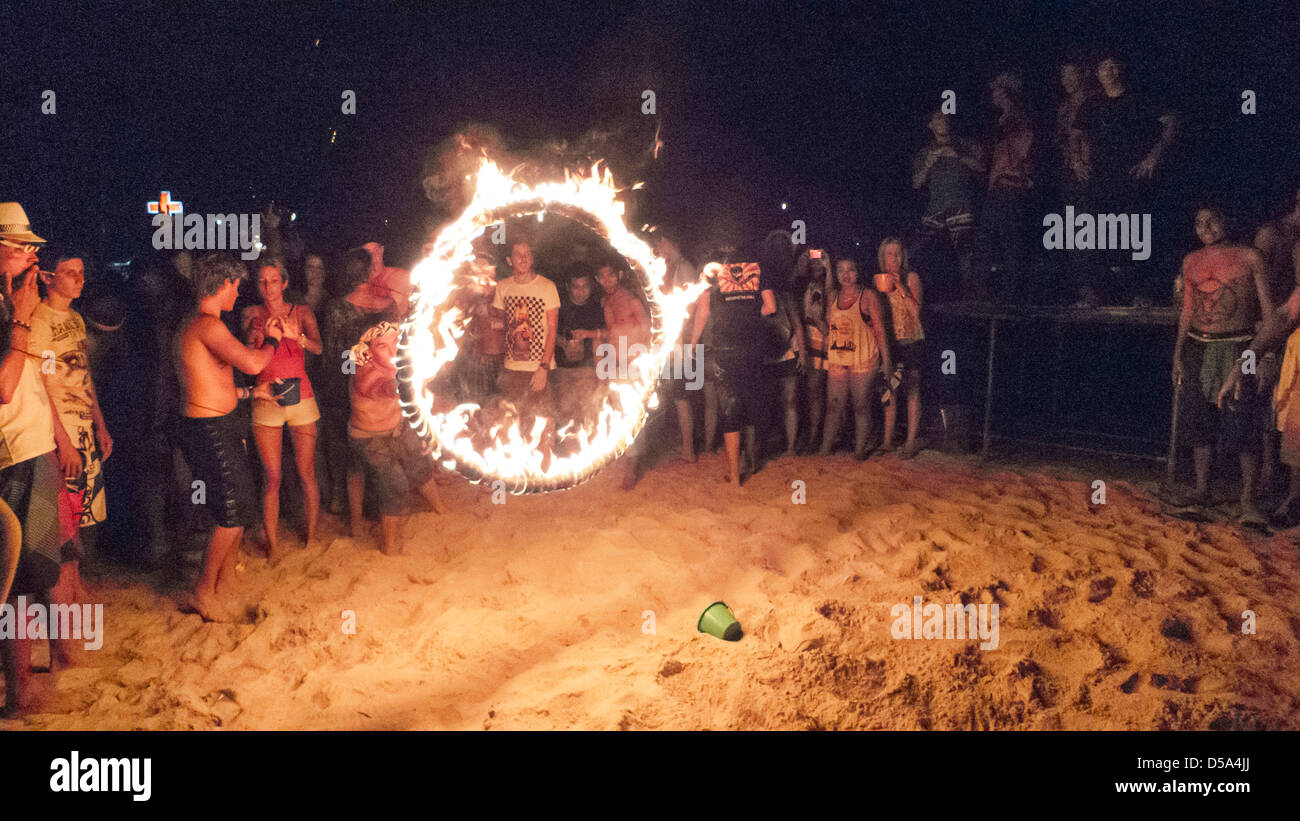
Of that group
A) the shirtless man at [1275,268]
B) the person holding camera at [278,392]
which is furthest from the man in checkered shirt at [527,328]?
the shirtless man at [1275,268]

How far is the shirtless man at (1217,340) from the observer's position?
680cm

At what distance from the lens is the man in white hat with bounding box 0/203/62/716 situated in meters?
4.41

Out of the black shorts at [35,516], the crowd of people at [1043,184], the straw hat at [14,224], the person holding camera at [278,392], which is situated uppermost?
the crowd of people at [1043,184]

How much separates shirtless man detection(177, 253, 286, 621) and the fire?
133 cm

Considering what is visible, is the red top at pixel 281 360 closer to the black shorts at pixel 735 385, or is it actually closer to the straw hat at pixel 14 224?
the straw hat at pixel 14 224

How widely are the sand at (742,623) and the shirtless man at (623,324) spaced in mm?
933

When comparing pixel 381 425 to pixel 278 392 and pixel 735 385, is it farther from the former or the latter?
pixel 735 385

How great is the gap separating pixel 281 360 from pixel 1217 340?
840 centimetres

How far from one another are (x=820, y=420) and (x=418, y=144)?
6.72m

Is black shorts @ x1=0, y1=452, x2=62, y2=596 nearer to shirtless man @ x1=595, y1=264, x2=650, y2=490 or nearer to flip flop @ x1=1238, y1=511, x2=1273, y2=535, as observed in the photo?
shirtless man @ x1=595, y1=264, x2=650, y2=490

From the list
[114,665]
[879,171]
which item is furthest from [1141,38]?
[114,665]

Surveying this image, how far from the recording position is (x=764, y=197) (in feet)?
39.2

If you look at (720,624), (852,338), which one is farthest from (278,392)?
(852,338)

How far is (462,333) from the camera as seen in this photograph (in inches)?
261
